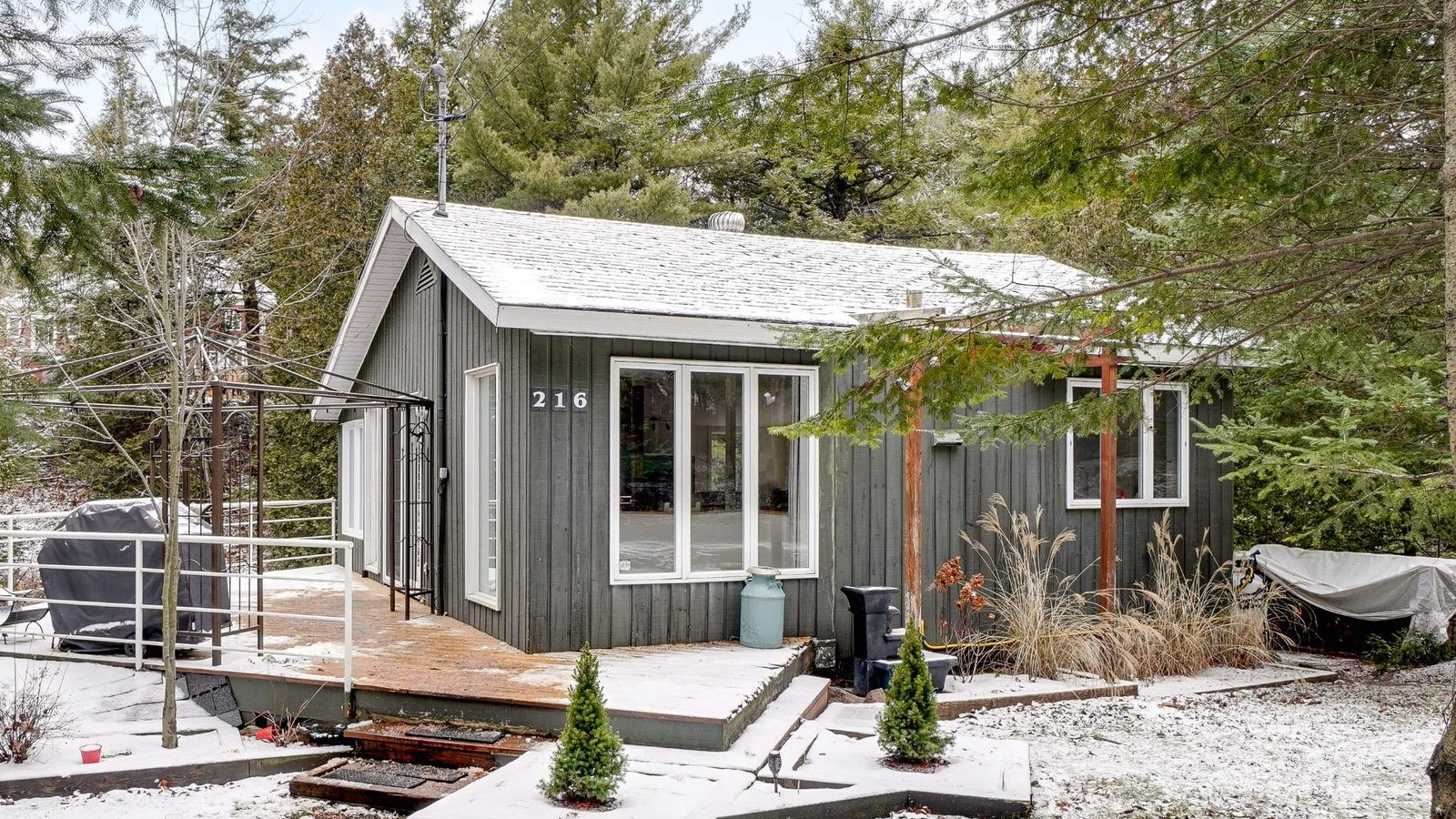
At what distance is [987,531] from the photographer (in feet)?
28.9

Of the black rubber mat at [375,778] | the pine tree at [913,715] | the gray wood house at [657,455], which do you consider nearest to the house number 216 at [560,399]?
the gray wood house at [657,455]

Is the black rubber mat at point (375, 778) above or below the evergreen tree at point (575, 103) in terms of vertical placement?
below

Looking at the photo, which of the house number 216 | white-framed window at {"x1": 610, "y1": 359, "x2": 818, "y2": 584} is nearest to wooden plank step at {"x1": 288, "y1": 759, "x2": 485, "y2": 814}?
white-framed window at {"x1": 610, "y1": 359, "x2": 818, "y2": 584}

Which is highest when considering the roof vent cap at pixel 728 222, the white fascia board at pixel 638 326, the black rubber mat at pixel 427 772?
the roof vent cap at pixel 728 222

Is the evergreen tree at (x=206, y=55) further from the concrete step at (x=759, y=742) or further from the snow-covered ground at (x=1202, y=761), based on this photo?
the concrete step at (x=759, y=742)

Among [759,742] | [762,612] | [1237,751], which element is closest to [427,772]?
[759,742]

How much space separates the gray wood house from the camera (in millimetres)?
7281

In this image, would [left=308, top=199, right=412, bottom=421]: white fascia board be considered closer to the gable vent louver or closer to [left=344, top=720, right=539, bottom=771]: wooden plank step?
the gable vent louver

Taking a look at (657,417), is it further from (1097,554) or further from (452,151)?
(452,151)

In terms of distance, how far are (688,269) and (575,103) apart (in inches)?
464

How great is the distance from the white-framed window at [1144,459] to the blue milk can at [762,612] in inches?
118

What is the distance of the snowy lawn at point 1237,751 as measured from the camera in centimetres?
532

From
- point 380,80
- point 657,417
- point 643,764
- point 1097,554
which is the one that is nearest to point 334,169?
point 380,80

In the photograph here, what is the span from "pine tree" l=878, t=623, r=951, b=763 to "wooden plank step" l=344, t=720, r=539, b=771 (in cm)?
186
